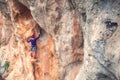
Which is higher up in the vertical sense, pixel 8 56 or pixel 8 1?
pixel 8 1

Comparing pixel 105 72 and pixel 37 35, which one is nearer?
pixel 105 72

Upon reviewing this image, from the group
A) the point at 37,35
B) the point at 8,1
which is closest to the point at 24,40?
the point at 37,35

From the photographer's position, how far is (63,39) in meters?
7.59

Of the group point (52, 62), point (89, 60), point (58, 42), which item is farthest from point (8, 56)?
point (89, 60)

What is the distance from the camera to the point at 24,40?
9570 millimetres

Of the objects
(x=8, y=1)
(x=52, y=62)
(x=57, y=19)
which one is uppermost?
(x=8, y=1)

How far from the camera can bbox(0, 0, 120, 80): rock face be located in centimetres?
575

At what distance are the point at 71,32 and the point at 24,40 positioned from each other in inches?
100

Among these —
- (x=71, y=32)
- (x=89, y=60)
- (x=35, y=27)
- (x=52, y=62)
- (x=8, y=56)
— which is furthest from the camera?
(x=8, y=56)

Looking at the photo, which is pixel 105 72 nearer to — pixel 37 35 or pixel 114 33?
pixel 114 33

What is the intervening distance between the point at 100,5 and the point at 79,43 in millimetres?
1769

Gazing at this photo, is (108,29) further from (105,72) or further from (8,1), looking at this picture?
(8,1)

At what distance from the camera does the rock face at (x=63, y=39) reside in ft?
18.9

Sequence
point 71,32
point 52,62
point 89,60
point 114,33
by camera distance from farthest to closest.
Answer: point 52,62 → point 71,32 → point 89,60 → point 114,33
